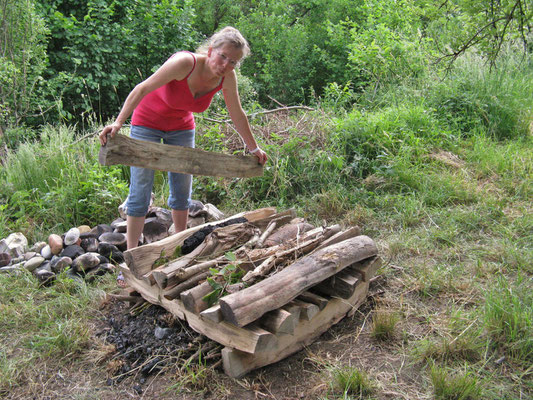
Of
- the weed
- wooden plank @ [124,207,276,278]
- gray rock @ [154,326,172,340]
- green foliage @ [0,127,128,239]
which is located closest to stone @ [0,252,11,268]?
green foliage @ [0,127,128,239]

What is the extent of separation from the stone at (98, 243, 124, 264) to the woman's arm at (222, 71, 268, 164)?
1.73 m

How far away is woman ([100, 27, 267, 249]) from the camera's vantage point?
2949 millimetres

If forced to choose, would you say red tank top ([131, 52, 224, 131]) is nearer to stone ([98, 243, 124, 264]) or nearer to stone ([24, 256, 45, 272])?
stone ([98, 243, 124, 264])

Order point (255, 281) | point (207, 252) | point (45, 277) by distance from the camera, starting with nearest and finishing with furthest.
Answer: point (255, 281) → point (207, 252) → point (45, 277)

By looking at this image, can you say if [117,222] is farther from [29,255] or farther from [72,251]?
[29,255]

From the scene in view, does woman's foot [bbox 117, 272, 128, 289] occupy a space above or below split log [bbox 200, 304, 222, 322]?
below

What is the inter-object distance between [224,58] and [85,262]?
2285mm

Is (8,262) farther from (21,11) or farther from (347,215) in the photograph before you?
(21,11)

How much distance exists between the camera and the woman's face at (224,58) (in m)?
2.96

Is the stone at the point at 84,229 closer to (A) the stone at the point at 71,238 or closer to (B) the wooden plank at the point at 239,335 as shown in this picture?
(A) the stone at the point at 71,238

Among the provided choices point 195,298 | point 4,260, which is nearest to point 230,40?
point 195,298

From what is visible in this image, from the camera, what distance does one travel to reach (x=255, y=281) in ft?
9.16

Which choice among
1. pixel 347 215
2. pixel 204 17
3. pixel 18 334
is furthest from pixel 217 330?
pixel 204 17

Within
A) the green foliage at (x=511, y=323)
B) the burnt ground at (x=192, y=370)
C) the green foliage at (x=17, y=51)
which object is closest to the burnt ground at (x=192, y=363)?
the burnt ground at (x=192, y=370)
